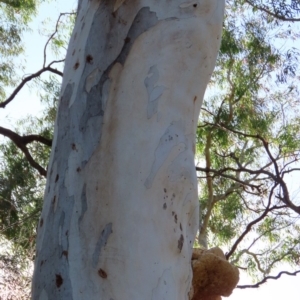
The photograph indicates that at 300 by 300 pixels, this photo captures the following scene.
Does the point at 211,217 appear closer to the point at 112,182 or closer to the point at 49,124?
the point at 49,124

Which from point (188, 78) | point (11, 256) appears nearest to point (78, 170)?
point (188, 78)

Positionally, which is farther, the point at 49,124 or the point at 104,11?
the point at 49,124

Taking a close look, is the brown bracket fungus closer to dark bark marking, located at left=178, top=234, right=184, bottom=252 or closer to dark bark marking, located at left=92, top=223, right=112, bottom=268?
dark bark marking, located at left=178, top=234, right=184, bottom=252

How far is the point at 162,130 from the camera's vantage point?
1.16 meters

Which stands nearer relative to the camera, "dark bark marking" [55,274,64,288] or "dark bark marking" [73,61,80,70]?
"dark bark marking" [55,274,64,288]

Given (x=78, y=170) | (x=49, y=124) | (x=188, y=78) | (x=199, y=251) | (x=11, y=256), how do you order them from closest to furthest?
(x=78, y=170)
(x=188, y=78)
(x=199, y=251)
(x=11, y=256)
(x=49, y=124)

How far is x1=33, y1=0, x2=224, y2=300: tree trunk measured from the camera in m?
1.04

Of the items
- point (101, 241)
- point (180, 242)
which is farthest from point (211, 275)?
point (101, 241)

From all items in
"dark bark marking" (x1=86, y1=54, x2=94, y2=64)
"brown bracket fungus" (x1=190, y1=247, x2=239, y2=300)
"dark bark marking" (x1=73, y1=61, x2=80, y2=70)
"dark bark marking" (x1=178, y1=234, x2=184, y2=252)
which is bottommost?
"dark bark marking" (x1=178, y1=234, x2=184, y2=252)

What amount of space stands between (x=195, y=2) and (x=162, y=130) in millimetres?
355

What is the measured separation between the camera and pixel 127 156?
112 cm

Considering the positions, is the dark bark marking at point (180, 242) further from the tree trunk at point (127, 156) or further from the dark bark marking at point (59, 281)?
the dark bark marking at point (59, 281)

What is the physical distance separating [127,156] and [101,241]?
6.9 inches

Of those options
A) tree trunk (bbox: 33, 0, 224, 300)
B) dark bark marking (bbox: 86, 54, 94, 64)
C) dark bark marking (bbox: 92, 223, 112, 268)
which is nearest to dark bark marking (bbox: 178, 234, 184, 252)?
tree trunk (bbox: 33, 0, 224, 300)
